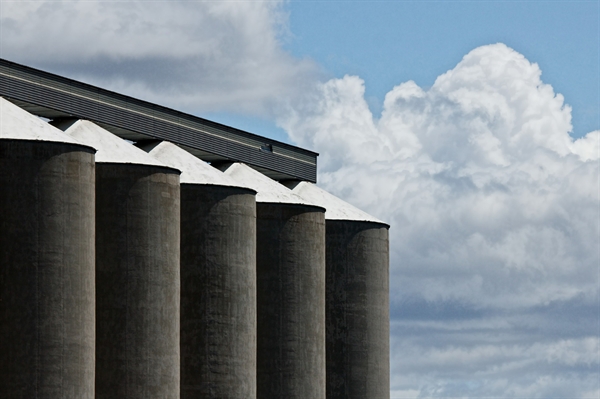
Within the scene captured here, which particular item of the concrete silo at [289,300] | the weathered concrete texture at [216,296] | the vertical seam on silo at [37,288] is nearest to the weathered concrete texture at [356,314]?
the concrete silo at [289,300]

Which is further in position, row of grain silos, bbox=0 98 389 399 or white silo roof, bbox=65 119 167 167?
white silo roof, bbox=65 119 167 167

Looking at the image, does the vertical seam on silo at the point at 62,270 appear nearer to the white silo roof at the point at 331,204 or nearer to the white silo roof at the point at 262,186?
the white silo roof at the point at 262,186

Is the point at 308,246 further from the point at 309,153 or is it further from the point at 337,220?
the point at 309,153

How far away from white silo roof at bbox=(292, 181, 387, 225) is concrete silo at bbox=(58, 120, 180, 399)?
766 inches

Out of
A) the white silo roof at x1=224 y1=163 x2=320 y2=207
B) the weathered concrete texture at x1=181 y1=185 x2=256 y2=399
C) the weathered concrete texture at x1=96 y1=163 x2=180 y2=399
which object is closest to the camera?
the weathered concrete texture at x1=96 y1=163 x2=180 y2=399

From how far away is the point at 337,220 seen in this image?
77562 millimetres

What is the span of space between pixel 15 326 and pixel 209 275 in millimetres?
12537

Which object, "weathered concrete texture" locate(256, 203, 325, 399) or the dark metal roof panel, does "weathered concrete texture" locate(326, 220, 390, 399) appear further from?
the dark metal roof panel

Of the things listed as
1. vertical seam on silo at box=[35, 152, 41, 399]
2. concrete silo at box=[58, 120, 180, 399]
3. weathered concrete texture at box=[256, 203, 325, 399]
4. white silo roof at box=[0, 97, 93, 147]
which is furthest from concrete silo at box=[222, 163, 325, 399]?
vertical seam on silo at box=[35, 152, 41, 399]

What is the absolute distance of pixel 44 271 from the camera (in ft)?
175

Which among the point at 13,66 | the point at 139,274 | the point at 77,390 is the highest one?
the point at 13,66

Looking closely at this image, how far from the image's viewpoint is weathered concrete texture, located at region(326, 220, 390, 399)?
7600 cm

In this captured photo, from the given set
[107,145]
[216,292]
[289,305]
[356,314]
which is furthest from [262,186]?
[107,145]

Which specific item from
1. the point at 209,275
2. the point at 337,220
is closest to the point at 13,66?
the point at 209,275
